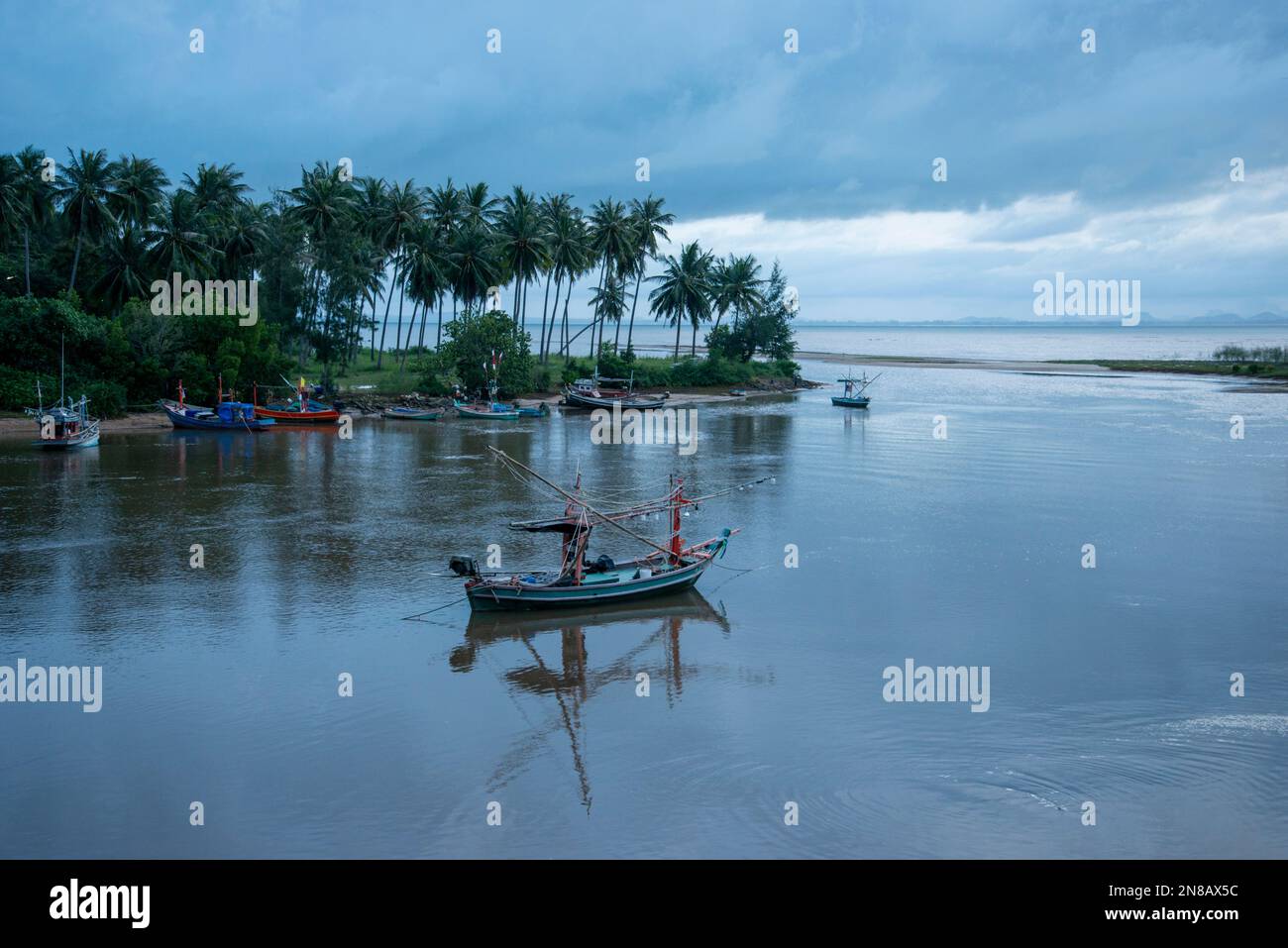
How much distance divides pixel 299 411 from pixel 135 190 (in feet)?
60.0

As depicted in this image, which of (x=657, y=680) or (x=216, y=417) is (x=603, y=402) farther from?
(x=657, y=680)

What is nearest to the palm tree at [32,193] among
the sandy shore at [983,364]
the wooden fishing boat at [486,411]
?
the wooden fishing boat at [486,411]

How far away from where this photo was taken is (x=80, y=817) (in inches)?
547

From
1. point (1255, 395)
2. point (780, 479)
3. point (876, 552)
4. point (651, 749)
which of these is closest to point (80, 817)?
point (651, 749)

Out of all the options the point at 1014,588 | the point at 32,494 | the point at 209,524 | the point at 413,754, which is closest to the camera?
the point at 413,754

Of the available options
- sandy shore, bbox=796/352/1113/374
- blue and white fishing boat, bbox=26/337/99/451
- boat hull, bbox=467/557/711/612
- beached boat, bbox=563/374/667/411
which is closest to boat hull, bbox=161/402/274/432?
blue and white fishing boat, bbox=26/337/99/451

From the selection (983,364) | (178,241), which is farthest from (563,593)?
(983,364)

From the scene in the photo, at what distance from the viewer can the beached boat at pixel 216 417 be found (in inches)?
2228

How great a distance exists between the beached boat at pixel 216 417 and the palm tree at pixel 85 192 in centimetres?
1207

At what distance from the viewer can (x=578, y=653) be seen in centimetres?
2112

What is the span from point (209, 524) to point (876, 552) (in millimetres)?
20308

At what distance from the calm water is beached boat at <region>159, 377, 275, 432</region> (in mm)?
17618

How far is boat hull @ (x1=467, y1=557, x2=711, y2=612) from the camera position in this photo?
22.4 metres
